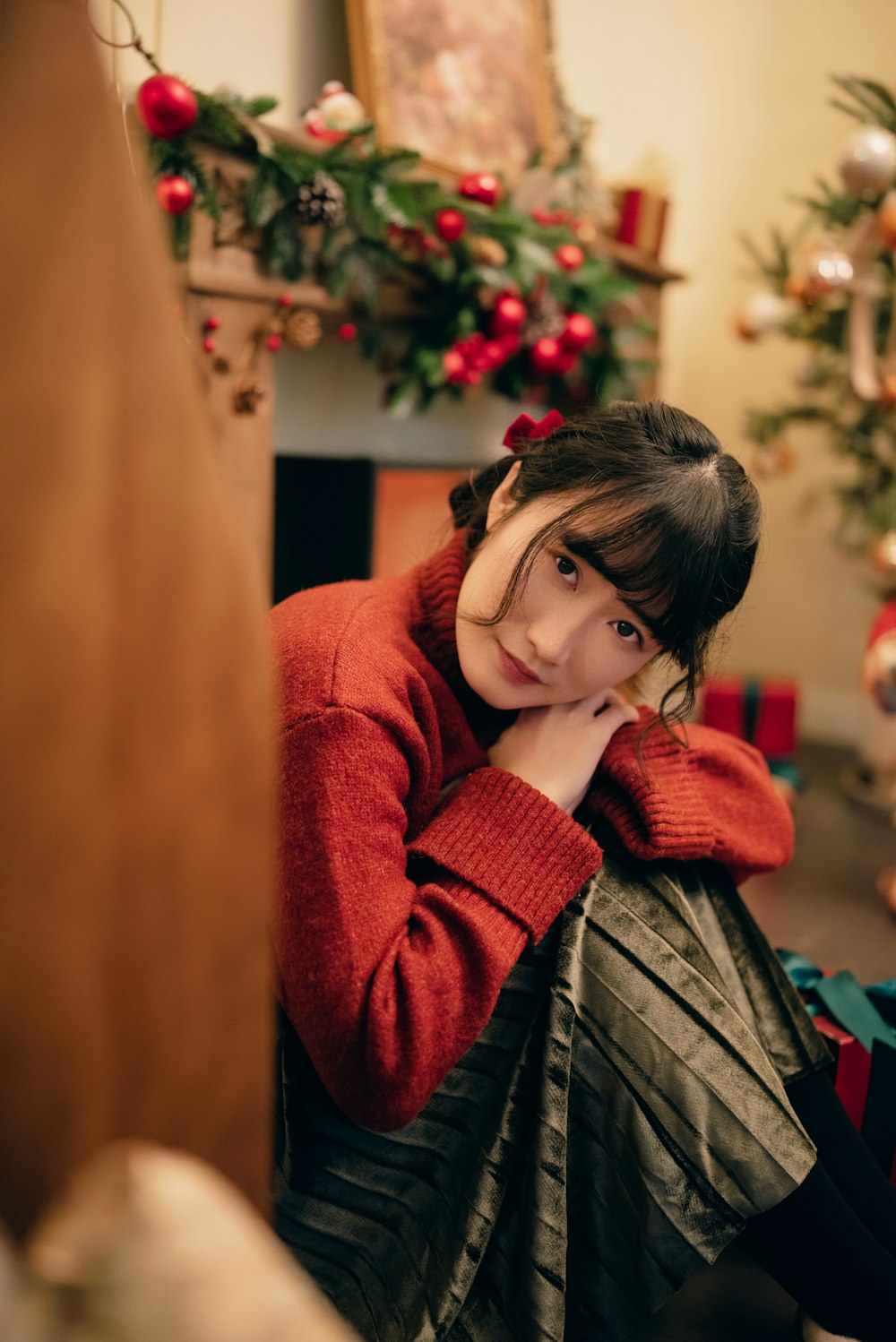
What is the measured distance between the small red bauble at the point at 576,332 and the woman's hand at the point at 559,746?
1217mm

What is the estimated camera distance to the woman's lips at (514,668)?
0.82 m

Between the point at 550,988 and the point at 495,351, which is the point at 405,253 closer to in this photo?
the point at 495,351

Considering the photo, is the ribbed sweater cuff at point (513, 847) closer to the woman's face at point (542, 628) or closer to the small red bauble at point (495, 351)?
the woman's face at point (542, 628)

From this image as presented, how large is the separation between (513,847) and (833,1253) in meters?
0.42

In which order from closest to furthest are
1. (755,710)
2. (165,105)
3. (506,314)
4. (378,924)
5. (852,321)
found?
(378,924) → (165,105) → (506,314) → (852,321) → (755,710)

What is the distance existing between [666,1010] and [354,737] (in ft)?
1.13

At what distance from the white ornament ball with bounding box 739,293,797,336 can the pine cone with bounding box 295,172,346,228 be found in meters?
1.25

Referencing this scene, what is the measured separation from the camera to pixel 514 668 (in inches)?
32.4

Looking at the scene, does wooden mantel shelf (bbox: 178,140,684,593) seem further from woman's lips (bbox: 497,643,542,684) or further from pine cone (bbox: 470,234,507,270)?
woman's lips (bbox: 497,643,542,684)

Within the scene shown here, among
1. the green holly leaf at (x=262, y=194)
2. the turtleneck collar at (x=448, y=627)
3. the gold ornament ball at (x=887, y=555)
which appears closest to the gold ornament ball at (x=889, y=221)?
the gold ornament ball at (x=887, y=555)

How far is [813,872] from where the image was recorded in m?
1.96

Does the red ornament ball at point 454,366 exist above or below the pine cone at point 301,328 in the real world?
below

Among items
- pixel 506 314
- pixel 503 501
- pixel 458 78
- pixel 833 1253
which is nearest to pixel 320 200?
pixel 506 314

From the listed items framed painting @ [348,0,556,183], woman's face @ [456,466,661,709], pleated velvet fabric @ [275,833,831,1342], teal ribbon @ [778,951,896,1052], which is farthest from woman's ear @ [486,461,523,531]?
framed painting @ [348,0,556,183]
